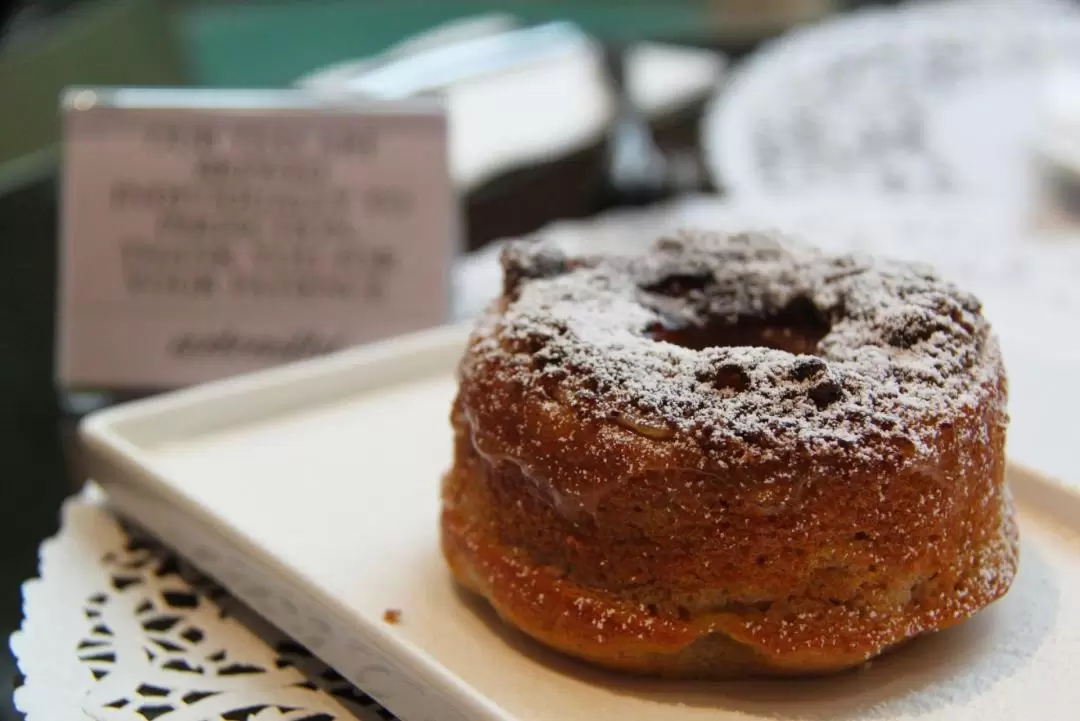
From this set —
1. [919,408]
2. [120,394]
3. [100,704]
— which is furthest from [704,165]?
[100,704]

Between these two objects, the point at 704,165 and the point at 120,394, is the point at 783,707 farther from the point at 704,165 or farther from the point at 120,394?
the point at 704,165

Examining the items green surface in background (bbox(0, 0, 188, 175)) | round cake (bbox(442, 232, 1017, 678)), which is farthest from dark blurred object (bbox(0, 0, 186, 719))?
round cake (bbox(442, 232, 1017, 678))

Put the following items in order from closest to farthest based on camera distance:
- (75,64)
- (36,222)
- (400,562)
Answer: (400,562) < (36,222) < (75,64)

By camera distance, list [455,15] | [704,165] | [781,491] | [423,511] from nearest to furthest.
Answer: [781,491], [423,511], [704,165], [455,15]

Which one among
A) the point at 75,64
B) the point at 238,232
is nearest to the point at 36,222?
the point at 75,64

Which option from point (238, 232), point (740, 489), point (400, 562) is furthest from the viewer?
point (238, 232)

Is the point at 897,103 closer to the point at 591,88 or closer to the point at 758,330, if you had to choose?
the point at 591,88

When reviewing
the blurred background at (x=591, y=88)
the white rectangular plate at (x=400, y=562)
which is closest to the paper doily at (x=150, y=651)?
the white rectangular plate at (x=400, y=562)
